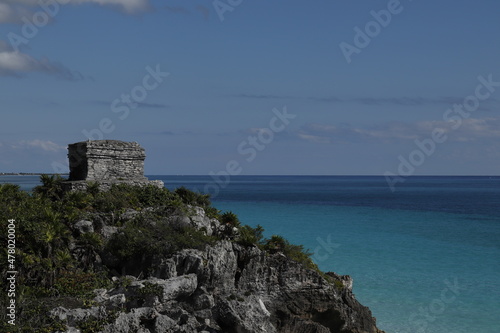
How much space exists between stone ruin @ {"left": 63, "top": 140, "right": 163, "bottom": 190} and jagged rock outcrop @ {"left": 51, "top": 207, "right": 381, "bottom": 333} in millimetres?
4830

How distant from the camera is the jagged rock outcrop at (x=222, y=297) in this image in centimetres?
1572

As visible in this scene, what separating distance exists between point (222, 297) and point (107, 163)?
12048mm

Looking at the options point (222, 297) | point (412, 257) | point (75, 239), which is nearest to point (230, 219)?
point (222, 297)

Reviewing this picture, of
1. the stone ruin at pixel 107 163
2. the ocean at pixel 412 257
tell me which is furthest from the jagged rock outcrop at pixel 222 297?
the ocean at pixel 412 257

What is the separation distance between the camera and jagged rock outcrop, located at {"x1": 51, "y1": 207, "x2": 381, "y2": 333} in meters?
15.7

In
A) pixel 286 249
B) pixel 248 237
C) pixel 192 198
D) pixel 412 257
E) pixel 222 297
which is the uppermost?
pixel 192 198

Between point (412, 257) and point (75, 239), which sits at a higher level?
point (412, 257)

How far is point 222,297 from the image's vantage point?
1734cm

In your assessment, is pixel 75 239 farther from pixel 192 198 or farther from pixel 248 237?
pixel 192 198

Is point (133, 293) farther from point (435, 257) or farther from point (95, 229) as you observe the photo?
point (435, 257)

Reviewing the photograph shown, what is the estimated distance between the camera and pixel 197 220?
22.5m

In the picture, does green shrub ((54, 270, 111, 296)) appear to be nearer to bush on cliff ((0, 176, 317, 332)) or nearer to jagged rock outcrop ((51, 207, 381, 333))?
bush on cliff ((0, 176, 317, 332))

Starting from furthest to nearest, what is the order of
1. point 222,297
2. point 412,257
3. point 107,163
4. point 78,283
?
1. point 412,257
2. point 107,163
3. point 78,283
4. point 222,297

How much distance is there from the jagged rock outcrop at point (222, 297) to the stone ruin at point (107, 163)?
483 centimetres
